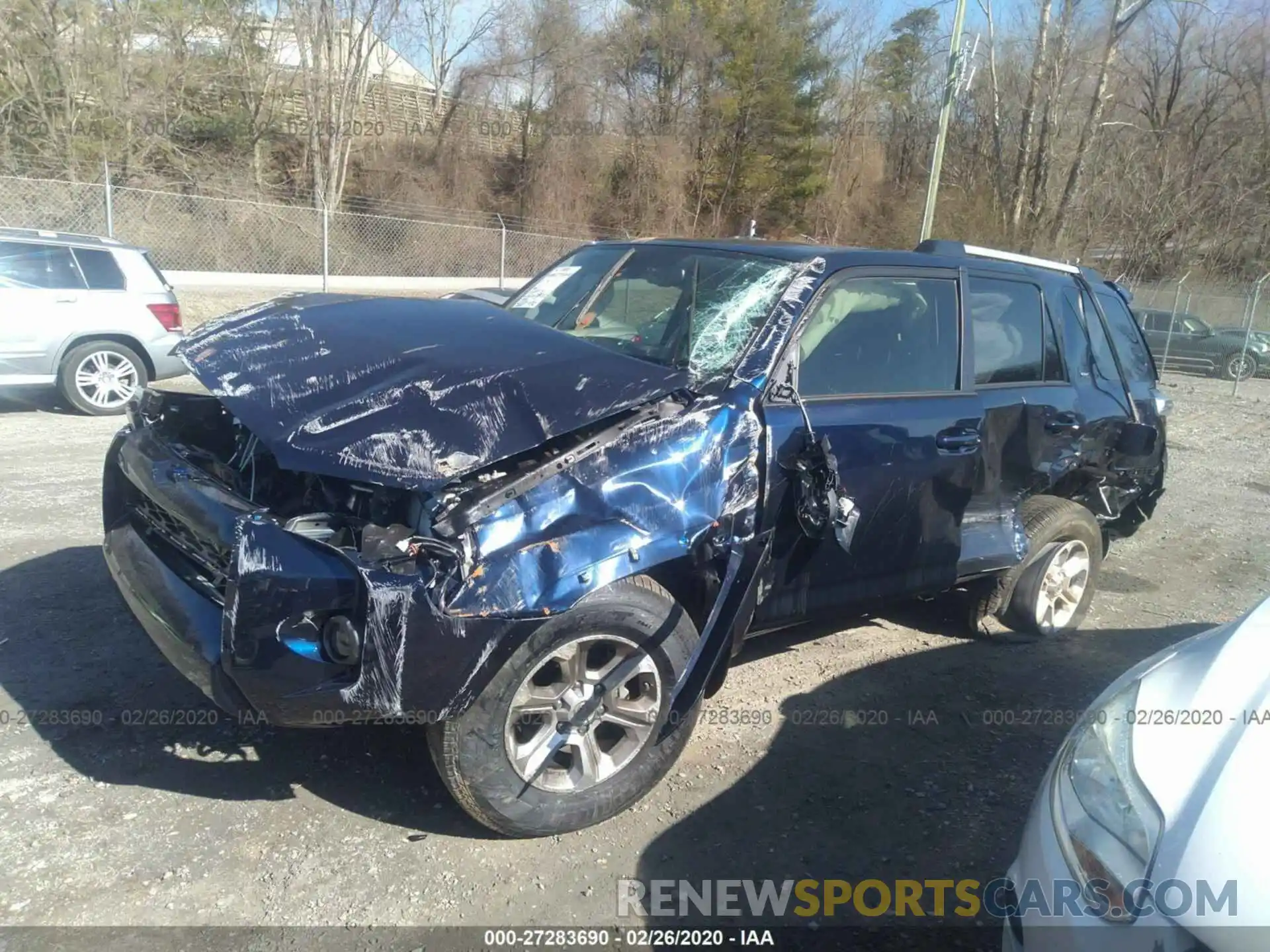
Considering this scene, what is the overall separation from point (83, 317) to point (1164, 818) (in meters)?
9.10

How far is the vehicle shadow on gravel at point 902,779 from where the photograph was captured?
297cm

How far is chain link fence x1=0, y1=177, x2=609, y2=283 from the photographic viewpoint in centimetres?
1462

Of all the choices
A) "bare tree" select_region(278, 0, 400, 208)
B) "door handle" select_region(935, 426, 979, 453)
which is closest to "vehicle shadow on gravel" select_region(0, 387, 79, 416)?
"door handle" select_region(935, 426, 979, 453)

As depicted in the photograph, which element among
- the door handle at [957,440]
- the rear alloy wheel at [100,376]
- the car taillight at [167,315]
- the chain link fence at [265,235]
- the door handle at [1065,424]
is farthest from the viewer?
the chain link fence at [265,235]

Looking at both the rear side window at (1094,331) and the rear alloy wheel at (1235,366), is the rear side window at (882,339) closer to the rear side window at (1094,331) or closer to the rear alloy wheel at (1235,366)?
the rear side window at (1094,331)

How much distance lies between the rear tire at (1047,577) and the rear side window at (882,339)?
110cm

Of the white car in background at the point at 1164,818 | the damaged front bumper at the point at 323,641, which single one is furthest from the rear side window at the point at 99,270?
the white car in background at the point at 1164,818

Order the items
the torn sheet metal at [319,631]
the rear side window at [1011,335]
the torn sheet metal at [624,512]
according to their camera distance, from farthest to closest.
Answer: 1. the rear side window at [1011,335]
2. the torn sheet metal at [624,512]
3. the torn sheet metal at [319,631]

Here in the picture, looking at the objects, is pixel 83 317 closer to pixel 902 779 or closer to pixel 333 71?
pixel 902 779

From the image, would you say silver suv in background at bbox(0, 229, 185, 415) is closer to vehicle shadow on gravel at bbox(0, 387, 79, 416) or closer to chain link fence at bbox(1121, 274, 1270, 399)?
vehicle shadow on gravel at bbox(0, 387, 79, 416)

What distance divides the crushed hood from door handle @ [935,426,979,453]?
4.28 feet

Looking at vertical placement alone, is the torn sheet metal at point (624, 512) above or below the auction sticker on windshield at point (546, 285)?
below

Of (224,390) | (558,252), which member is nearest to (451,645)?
(224,390)

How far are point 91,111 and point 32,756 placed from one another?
74.5 ft
